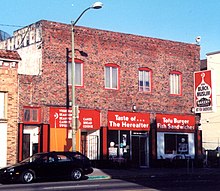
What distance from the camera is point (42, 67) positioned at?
30422 millimetres

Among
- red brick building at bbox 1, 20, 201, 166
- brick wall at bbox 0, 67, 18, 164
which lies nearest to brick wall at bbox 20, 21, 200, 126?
red brick building at bbox 1, 20, 201, 166

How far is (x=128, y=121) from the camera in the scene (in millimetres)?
34062

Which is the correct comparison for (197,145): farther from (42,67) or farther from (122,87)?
(42,67)

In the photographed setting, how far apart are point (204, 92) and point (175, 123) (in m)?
3.23

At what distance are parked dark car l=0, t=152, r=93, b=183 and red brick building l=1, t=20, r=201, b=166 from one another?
537 centimetres

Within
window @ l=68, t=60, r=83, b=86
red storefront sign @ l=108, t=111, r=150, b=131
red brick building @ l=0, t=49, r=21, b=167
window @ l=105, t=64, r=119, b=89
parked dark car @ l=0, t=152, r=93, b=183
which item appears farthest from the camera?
window @ l=105, t=64, r=119, b=89

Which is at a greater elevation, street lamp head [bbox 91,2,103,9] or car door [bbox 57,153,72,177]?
street lamp head [bbox 91,2,103,9]

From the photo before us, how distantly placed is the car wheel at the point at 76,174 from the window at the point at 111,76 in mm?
9441

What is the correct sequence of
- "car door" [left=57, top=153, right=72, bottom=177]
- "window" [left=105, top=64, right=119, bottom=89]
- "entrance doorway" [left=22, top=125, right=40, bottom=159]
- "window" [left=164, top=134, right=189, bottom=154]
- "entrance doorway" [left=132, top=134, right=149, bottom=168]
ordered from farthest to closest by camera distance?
"window" [left=164, top=134, right=189, bottom=154] → "entrance doorway" [left=132, top=134, right=149, bottom=168] → "window" [left=105, top=64, right=119, bottom=89] → "entrance doorway" [left=22, top=125, right=40, bottom=159] → "car door" [left=57, top=153, right=72, bottom=177]

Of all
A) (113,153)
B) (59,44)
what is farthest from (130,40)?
(113,153)

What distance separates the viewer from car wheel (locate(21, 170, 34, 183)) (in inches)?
905

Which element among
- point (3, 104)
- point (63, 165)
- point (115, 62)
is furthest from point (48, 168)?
point (115, 62)

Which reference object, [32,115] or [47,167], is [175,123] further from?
[47,167]

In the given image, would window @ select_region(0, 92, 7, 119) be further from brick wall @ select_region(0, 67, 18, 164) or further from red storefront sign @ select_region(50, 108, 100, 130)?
red storefront sign @ select_region(50, 108, 100, 130)
